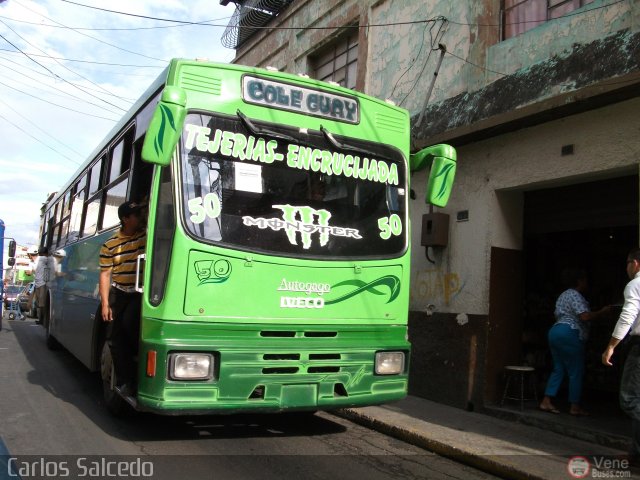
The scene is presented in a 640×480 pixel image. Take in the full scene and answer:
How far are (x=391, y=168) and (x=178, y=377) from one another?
2704 millimetres

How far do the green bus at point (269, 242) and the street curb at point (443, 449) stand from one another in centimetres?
67

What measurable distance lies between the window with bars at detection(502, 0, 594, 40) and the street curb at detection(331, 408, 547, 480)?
517 centimetres

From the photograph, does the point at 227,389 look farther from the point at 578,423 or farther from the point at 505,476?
the point at 578,423

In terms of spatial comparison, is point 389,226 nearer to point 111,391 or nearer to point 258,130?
point 258,130

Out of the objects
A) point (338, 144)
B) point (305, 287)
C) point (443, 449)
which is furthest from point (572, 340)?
point (338, 144)

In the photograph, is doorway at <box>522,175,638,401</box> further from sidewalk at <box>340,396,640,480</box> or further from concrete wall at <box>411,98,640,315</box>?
sidewalk at <box>340,396,640,480</box>

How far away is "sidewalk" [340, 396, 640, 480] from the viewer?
471cm

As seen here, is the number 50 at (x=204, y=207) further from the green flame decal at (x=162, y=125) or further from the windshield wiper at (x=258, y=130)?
the windshield wiper at (x=258, y=130)

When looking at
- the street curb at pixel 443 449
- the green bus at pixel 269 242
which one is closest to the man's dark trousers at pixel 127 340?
the green bus at pixel 269 242

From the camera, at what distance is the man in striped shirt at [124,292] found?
4.98 meters

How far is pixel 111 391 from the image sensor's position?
5.46 metres

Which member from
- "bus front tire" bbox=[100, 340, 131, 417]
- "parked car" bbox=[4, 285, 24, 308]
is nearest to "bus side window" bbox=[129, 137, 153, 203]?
"bus front tire" bbox=[100, 340, 131, 417]

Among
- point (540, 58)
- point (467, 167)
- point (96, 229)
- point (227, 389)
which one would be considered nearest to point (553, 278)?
point (467, 167)

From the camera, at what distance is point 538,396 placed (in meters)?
7.44
